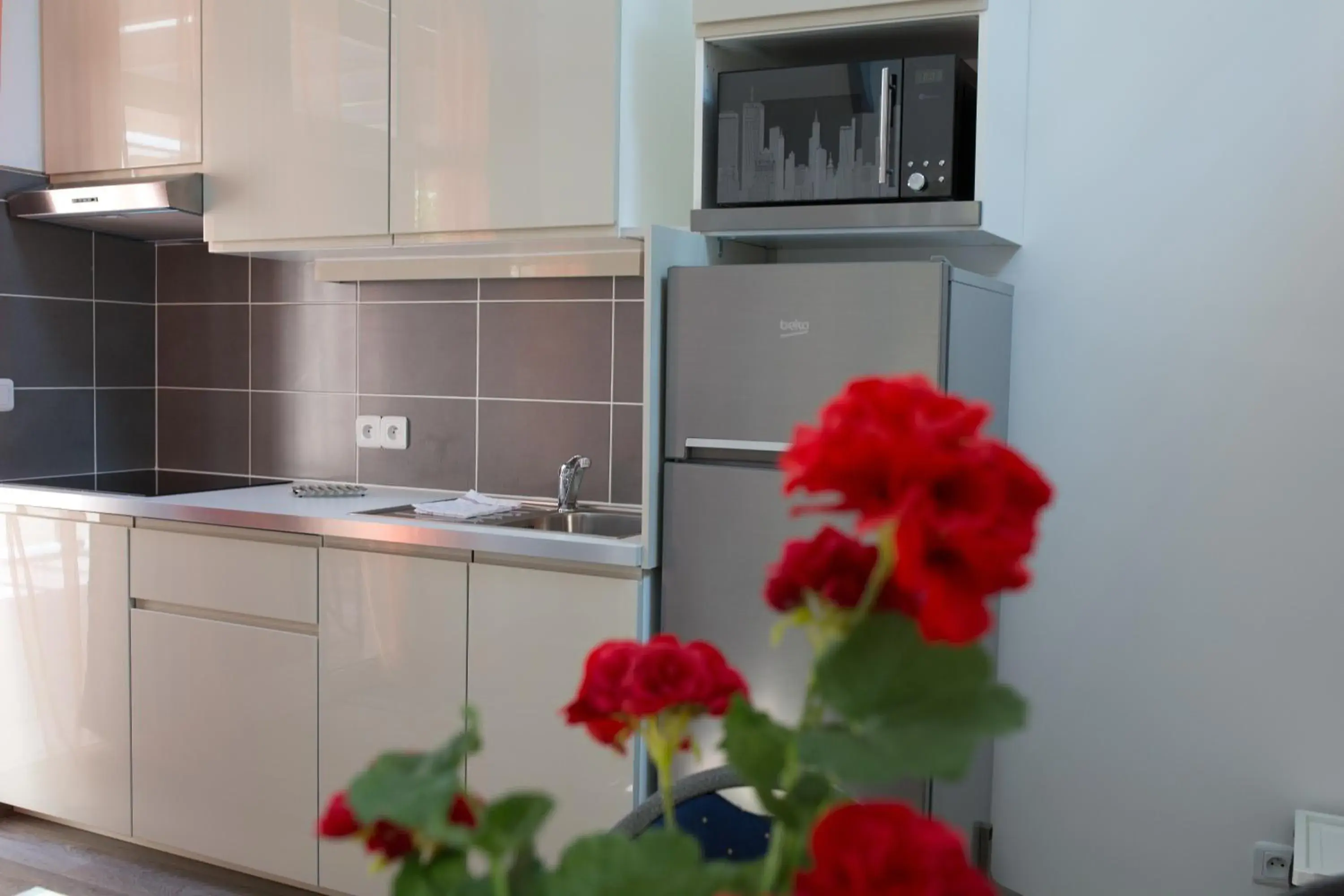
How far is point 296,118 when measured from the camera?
3029mm

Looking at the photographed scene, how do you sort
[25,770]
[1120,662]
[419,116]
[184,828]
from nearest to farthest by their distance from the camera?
1. [1120,662]
2. [419,116]
3. [184,828]
4. [25,770]

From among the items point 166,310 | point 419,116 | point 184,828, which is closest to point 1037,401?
point 419,116

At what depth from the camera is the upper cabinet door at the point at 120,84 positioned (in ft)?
10.5

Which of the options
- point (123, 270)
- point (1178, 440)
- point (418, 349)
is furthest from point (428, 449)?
point (1178, 440)

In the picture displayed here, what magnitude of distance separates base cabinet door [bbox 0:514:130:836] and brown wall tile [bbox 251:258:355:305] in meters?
0.85

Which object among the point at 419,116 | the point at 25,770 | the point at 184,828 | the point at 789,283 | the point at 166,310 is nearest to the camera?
the point at 789,283

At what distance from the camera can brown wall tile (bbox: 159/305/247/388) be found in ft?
12.2

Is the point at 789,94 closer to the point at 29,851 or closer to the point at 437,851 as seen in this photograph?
the point at 437,851

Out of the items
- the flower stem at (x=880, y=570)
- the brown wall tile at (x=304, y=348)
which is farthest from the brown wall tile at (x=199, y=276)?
the flower stem at (x=880, y=570)

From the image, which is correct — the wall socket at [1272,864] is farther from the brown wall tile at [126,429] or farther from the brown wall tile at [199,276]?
the brown wall tile at [126,429]

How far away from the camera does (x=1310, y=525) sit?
7.89 ft

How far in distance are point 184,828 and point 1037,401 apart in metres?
2.32

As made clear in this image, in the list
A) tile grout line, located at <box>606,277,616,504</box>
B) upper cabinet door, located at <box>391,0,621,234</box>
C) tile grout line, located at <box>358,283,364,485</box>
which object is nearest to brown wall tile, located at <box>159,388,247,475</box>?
tile grout line, located at <box>358,283,364,485</box>

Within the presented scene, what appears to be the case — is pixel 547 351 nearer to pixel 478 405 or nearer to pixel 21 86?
pixel 478 405
